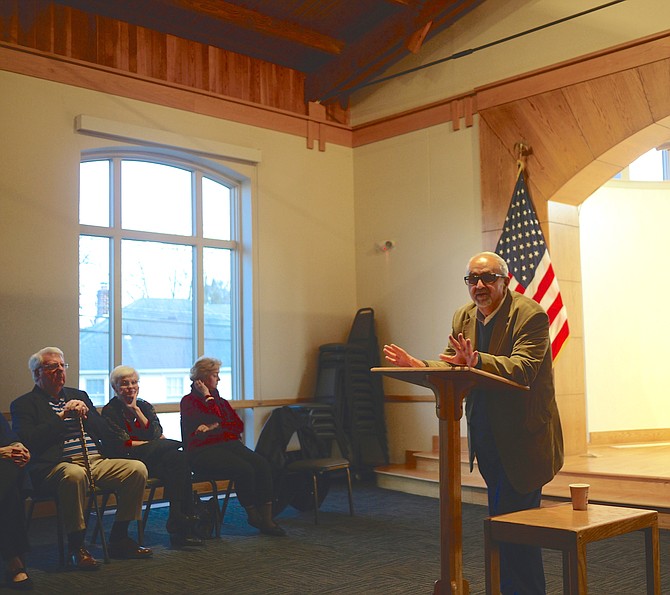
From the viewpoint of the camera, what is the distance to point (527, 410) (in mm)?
3055

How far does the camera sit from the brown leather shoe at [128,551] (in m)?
4.77

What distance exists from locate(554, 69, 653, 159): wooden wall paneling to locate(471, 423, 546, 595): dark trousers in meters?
4.08

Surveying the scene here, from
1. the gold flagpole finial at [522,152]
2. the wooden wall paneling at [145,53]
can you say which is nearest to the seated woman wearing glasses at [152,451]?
the wooden wall paneling at [145,53]

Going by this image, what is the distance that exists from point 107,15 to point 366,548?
471cm

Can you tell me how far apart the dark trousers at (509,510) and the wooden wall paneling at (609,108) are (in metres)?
4.08

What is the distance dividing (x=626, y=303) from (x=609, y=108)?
287 cm

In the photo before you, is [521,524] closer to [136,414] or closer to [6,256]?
[136,414]

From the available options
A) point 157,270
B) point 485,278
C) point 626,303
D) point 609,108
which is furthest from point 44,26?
point 626,303

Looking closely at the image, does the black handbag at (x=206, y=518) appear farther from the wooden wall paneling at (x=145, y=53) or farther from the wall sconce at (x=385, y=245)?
the wooden wall paneling at (x=145, y=53)

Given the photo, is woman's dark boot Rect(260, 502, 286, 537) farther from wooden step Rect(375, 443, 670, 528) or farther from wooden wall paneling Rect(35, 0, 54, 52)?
wooden wall paneling Rect(35, 0, 54, 52)

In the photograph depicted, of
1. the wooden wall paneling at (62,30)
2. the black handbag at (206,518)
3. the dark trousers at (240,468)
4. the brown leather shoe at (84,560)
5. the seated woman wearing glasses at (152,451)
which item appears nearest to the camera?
the brown leather shoe at (84,560)

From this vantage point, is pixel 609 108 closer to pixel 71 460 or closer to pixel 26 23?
pixel 26 23

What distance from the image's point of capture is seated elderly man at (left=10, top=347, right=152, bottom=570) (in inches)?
179

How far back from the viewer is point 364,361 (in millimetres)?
7828
